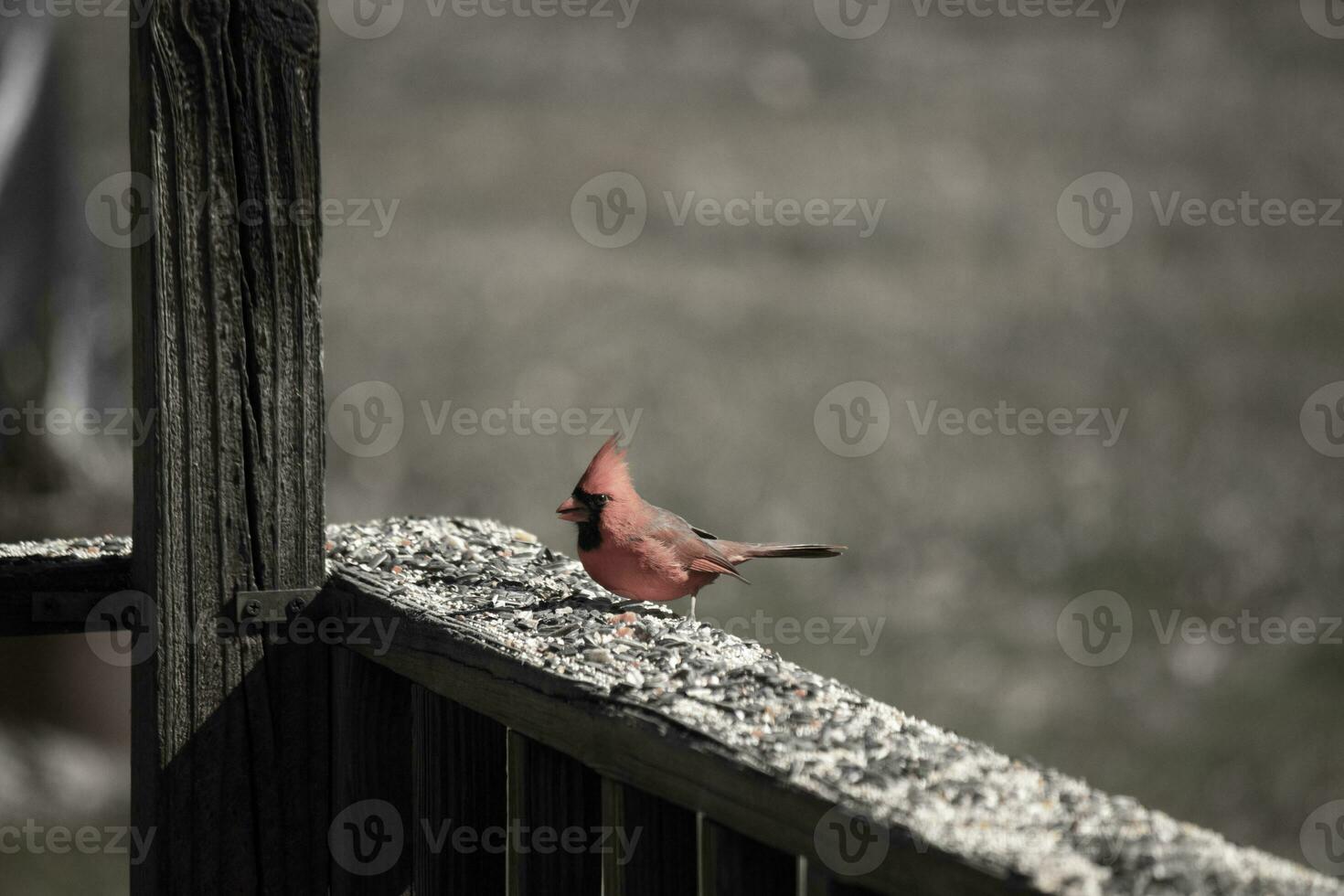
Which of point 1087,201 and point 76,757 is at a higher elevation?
point 1087,201

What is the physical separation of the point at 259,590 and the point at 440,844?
528mm

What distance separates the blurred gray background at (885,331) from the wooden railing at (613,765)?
4549 millimetres

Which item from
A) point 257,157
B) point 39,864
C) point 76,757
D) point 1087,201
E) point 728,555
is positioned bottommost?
point 39,864

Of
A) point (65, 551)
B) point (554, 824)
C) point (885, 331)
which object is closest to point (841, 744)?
point (554, 824)

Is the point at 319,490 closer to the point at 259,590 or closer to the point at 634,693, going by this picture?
Result: the point at 259,590

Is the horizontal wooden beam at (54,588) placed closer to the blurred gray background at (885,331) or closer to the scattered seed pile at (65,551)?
the scattered seed pile at (65,551)

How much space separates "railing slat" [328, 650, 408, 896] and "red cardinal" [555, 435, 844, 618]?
457 millimetres

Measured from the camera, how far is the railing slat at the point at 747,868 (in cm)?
144

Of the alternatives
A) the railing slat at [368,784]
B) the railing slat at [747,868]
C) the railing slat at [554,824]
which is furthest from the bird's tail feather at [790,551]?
the railing slat at [747,868]

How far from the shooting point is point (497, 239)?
13375mm

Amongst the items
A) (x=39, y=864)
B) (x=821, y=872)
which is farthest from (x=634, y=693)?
(x=39, y=864)

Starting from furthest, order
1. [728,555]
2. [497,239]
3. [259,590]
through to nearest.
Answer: [497,239]
[728,555]
[259,590]

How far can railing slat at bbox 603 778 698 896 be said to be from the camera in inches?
63.2

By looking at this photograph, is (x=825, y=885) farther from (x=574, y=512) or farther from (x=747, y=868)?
(x=574, y=512)
